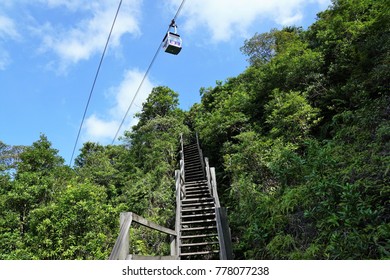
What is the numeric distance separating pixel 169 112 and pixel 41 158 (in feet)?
26.5

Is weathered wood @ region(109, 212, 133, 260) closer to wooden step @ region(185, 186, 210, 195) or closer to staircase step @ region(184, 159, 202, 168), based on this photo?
wooden step @ region(185, 186, 210, 195)

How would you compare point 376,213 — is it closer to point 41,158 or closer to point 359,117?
point 359,117

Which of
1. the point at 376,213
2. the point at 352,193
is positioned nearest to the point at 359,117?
the point at 352,193

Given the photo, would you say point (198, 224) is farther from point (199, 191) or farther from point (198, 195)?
point (199, 191)

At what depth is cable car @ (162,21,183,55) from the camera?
5.89m

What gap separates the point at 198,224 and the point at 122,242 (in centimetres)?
434

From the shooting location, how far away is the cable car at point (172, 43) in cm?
589

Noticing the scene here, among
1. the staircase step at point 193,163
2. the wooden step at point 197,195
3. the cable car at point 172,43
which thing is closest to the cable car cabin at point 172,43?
the cable car at point 172,43

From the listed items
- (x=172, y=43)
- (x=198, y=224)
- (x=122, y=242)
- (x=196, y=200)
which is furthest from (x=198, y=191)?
(x=122, y=242)

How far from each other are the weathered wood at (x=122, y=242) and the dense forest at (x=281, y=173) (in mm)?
2364

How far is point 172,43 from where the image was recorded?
19.4ft

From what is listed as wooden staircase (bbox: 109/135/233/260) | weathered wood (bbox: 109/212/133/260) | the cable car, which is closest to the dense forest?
wooden staircase (bbox: 109/135/233/260)

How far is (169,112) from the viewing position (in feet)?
55.0

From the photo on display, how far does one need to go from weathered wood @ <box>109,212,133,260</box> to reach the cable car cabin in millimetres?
4356
